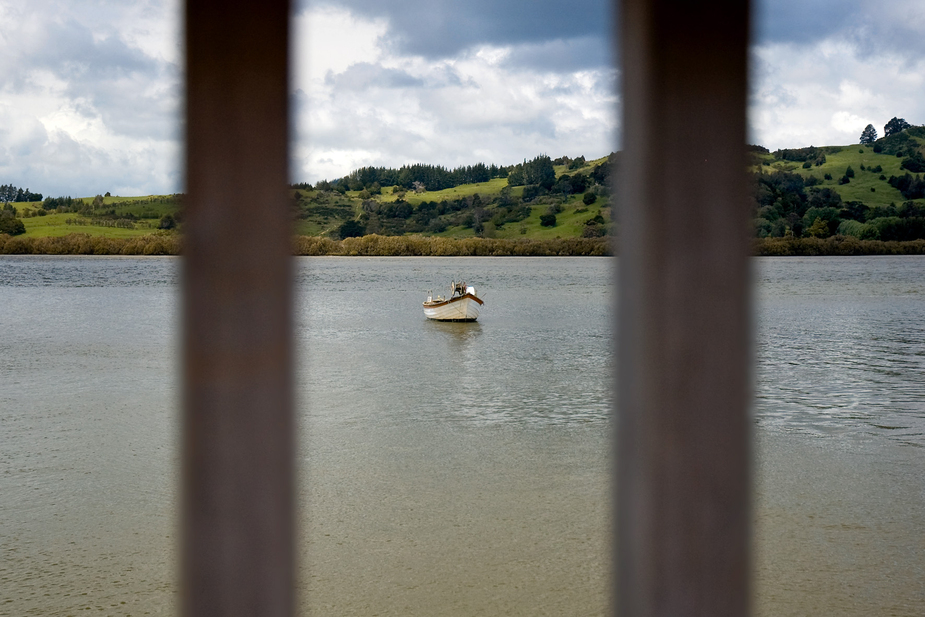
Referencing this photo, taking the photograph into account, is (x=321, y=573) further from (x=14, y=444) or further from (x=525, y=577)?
(x=14, y=444)

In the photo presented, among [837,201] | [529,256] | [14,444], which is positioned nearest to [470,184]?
[529,256]

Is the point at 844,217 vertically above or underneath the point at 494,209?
underneath

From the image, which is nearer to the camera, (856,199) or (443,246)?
(856,199)

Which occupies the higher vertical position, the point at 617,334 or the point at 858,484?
the point at 617,334

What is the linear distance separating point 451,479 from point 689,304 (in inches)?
491

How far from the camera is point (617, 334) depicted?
1051 millimetres

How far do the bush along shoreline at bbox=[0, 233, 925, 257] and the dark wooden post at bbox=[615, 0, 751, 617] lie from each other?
143 metres

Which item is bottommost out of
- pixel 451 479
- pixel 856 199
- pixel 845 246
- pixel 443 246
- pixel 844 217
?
pixel 451 479

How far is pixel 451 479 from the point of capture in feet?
43.0

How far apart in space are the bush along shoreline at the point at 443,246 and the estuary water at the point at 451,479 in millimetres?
118448

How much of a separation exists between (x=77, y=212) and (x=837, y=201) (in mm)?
132534

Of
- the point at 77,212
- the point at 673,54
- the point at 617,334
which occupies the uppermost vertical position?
the point at 77,212

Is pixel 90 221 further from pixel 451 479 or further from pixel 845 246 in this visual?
pixel 451 479

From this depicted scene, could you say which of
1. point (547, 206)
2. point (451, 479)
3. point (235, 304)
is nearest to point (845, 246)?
point (547, 206)
